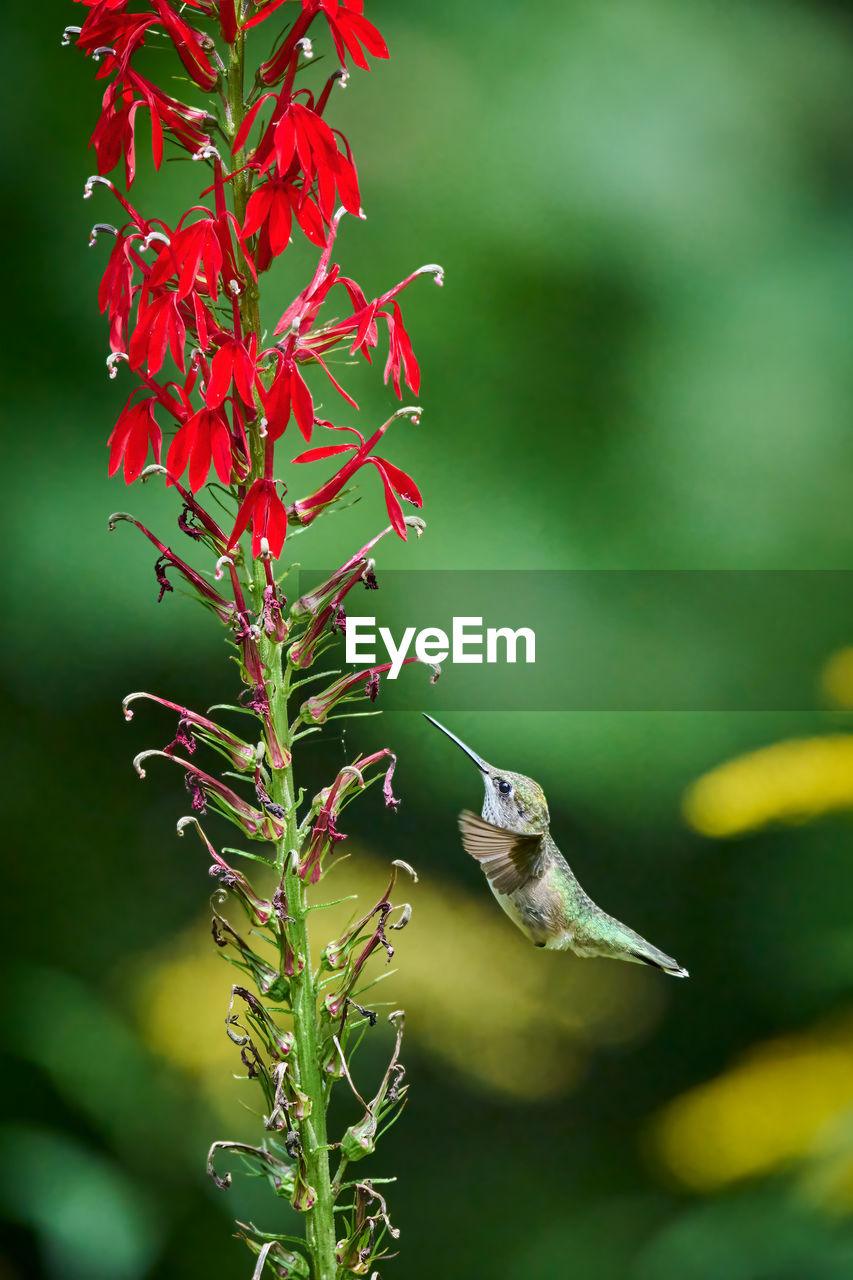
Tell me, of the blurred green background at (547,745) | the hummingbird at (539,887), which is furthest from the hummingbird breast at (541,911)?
the blurred green background at (547,745)

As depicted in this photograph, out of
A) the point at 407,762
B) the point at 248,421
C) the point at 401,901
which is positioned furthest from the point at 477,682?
the point at 248,421

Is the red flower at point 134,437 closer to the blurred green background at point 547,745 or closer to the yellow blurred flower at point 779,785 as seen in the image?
the blurred green background at point 547,745

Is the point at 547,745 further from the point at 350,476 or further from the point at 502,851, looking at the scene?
the point at 350,476

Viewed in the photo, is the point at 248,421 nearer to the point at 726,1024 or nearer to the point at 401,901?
the point at 401,901

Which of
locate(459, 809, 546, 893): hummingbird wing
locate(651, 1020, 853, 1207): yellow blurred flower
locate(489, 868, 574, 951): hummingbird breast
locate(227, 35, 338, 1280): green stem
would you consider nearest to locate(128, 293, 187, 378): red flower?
locate(227, 35, 338, 1280): green stem

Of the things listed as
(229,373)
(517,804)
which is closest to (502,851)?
(517,804)
